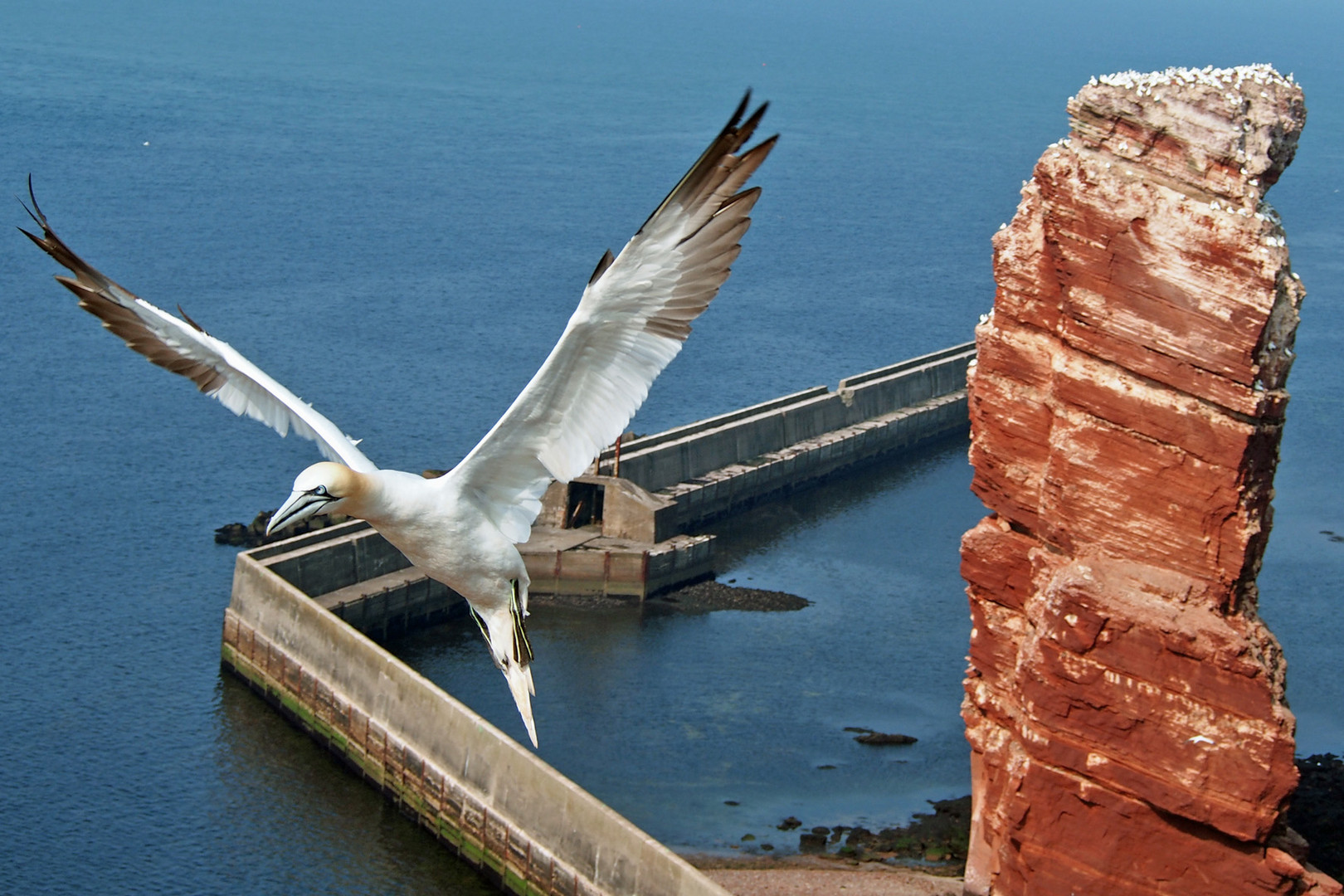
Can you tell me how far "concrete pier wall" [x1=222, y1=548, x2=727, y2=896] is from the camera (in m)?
28.8

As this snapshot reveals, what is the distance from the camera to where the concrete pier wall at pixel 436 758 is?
1136 inches

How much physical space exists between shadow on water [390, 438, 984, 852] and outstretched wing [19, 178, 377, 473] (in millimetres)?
20110

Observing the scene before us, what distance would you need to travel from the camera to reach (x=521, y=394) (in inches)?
578

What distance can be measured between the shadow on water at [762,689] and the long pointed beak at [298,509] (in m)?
22.4

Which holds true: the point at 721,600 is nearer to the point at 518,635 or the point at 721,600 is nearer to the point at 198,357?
the point at 198,357

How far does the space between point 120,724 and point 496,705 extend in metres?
8.64

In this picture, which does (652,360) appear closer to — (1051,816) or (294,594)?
(1051,816)

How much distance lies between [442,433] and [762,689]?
2188cm

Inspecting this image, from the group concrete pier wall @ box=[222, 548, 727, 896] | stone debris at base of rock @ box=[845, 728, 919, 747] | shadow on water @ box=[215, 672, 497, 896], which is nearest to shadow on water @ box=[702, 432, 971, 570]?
stone debris at base of rock @ box=[845, 728, 919, 747]

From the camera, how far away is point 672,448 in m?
54.1

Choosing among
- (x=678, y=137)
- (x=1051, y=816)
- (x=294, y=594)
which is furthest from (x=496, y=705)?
(x=678, y=137)

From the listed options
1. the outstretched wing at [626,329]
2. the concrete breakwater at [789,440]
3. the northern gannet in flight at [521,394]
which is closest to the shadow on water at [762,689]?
the concrete breakwater at [789,440]

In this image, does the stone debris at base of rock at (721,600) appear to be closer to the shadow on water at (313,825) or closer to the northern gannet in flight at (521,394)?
the shadow on water at (313,825)

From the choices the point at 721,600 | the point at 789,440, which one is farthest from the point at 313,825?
the point at 789,440
